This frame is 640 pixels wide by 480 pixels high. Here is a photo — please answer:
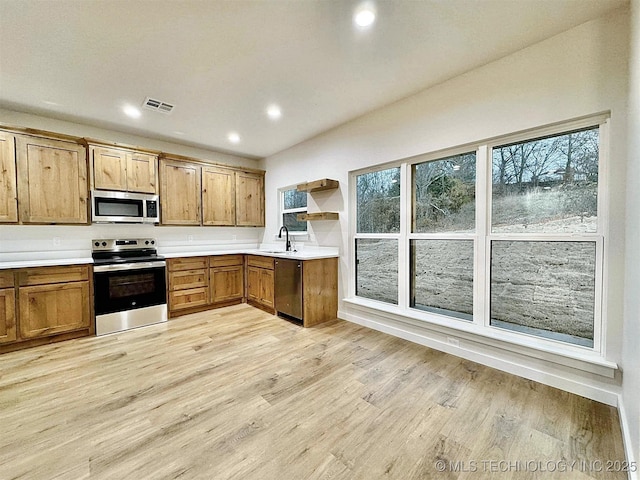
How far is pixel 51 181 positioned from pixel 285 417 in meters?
3.90

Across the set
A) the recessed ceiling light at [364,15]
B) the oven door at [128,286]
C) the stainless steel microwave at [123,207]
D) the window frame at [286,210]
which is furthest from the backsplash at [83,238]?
the recessed ceiling light at [364,15]

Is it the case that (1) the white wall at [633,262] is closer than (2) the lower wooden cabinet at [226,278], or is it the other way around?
(1) the white wall at [633,262]

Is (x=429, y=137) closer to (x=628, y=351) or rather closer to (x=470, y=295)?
(x=470, y=295)

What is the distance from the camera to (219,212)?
188 inches

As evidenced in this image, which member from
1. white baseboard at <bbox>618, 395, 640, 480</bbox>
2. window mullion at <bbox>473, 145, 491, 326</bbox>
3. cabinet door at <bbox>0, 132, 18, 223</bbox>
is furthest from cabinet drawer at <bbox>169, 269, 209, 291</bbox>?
white baseboard at <bbox>618, 395, 640, 480</bbox>

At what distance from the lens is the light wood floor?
144 cm

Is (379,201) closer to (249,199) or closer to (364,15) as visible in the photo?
(364,15)

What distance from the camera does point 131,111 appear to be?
327cm

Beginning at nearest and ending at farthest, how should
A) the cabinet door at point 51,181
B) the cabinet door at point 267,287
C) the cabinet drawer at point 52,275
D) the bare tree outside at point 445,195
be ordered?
the bare tree outside at point 445,195, the cabinet drawer at point 52,275, the cabinet door at point 51,181, the cabinet door at point 267,287

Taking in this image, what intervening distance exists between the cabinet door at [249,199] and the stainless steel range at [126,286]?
1.67 meters

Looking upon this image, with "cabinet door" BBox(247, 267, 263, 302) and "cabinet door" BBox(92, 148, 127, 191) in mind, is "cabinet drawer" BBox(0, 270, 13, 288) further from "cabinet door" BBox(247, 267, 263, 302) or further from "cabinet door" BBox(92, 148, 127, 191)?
"cabinet door" BBox(247, 267, 263, 302)

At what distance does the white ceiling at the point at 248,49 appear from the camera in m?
1.80

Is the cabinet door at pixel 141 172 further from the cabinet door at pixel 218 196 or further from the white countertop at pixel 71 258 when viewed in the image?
the white countertop at pixel 71 258

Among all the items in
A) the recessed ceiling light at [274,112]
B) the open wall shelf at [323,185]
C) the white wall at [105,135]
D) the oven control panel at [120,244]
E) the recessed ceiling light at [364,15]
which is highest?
the recessed ceiling light at [274,112]
